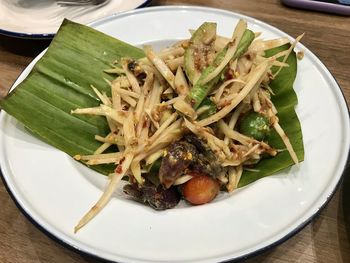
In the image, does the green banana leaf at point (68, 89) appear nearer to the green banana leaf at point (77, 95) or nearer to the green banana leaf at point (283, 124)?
the green banana leaf at point (77, 95)

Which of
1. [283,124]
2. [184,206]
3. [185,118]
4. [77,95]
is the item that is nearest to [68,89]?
[77,95]

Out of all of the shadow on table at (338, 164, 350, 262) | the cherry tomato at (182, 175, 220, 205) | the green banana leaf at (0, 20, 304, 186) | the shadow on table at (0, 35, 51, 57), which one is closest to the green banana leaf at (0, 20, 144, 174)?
the green banana leaf at (0, 20, 304, 186)

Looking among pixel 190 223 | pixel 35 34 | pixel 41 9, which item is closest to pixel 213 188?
pixel 190 223

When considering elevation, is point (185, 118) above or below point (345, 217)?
above

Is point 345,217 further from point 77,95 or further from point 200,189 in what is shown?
point 77,95

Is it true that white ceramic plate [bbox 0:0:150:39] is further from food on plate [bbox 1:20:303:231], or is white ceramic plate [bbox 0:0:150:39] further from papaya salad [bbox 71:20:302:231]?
papaya salad [bbox 71:20:302:231]

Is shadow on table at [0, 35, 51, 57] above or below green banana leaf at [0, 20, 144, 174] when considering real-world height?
below
